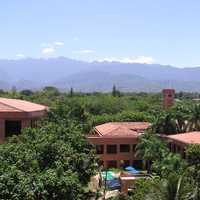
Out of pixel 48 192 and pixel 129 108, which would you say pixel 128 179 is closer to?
pixel 48 192

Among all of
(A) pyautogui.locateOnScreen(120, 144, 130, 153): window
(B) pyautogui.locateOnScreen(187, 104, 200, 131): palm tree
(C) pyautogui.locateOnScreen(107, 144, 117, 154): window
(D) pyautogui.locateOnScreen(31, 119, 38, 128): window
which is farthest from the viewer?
(A) pyautogui.locateOnScreen(120, 144, 130, 153): window

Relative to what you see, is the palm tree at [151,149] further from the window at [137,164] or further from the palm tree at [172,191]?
the palm tree at [172,191]

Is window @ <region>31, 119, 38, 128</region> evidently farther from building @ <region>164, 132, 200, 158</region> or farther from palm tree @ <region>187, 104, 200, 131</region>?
palm tree @ <region>187, 104, 200, 131</region>

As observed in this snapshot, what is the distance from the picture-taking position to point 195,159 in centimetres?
4078

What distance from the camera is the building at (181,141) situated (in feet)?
171

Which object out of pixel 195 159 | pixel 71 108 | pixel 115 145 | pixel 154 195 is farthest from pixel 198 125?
pixel 154 195

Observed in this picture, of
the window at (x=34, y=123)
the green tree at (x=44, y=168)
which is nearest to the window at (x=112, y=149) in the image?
the window at (x=34, y=123)

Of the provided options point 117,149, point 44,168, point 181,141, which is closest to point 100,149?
point 117,149

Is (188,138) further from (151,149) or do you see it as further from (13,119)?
(13,119)

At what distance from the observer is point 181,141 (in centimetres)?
5331

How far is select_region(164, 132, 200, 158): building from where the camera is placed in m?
52.1

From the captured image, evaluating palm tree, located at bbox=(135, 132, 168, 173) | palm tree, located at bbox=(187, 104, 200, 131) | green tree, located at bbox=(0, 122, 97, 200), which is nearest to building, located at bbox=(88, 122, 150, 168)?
palm tree, located at bbox=(135, 132, 168, 173)

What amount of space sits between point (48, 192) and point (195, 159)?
18.2 meters

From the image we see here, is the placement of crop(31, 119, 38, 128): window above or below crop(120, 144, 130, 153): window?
above
